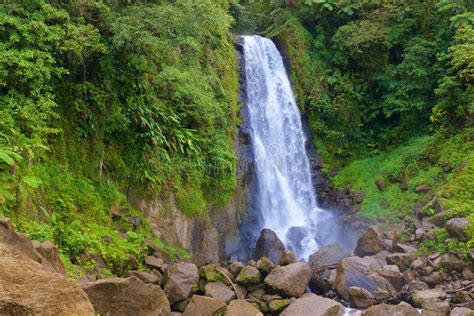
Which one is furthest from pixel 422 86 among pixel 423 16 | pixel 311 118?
pixel 311 118

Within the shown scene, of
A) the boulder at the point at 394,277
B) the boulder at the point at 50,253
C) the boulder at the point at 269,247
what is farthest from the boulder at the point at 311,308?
the boulder at the point at 50,253

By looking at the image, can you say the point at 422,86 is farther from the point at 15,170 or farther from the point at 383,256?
the point at 15,170

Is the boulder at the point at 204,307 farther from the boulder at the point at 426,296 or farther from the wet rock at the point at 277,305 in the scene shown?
the boulder at the point at 426,296

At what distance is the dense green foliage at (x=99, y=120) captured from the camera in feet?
23.8

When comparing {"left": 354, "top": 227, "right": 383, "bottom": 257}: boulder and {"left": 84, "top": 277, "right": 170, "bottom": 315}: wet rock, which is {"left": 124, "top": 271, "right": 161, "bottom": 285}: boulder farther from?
{"left": 354, "top": 227, "right": 383, "bottom": 257}: boulder

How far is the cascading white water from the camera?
15320 millimetres

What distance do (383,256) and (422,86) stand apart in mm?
8572

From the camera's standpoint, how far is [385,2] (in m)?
19.4

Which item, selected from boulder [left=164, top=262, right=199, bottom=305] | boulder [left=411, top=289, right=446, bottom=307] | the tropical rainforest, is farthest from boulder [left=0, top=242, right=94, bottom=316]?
boulder [left=411, top=289, right=446, bottom=307]

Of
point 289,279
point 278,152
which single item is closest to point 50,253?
point 289,279

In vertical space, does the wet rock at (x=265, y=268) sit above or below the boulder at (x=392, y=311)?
below

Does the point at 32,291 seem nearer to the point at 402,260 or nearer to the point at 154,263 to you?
the point at 154,263

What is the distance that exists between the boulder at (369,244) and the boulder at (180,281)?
19.7 ft

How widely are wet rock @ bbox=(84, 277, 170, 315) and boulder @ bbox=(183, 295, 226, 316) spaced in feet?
5.13
